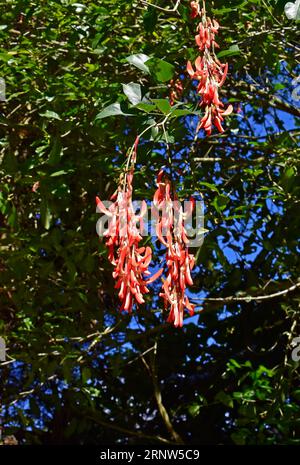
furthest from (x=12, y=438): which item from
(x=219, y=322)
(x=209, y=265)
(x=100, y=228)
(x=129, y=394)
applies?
(x=100, y=228)

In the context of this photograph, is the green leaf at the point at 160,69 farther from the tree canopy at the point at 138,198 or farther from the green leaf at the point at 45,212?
the green leaf at the point at 45,212

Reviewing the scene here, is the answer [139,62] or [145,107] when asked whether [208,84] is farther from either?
[139,62]

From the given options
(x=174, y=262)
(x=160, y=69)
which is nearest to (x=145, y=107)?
(x=160, y=69)

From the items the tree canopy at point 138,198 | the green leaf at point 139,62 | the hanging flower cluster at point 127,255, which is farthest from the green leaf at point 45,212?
the hanging flower cluster at point 127,255

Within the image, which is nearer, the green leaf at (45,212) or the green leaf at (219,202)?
the green leaf at (219,202)

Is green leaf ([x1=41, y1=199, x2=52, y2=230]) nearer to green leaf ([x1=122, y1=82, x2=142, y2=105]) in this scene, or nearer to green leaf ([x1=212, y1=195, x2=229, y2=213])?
green leaf ([x1=212, y1=195, x2=229, y2=213])

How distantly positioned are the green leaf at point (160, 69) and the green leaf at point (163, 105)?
0.48 feet

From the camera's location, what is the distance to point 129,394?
3664 millimetres

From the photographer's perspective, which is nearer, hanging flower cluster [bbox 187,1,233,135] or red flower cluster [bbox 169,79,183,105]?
hanging flower cluster [bbox 187,1,233,135]

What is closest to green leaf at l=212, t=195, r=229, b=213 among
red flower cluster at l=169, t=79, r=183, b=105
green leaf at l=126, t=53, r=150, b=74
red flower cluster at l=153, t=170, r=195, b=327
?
red flower cluster at l=169, t=79, r=183, b=105

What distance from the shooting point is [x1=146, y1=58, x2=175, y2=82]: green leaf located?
1663 millimetres

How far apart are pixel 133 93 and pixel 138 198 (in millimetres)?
913

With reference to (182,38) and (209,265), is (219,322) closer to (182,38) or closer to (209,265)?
(209,265)

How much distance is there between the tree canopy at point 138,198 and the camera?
2.34 metres
